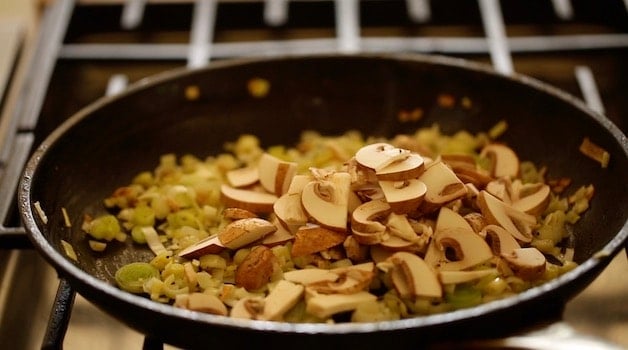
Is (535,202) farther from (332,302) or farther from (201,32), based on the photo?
(201,32)

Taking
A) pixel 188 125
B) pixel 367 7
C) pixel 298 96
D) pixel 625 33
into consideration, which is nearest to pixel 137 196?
pixel 188 125

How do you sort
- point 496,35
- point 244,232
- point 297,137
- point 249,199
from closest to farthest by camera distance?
1. point 244,232
2. point 249,199
3. point 297,137
4. point 496,35

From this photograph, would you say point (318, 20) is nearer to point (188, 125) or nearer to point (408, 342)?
point (188, 125)

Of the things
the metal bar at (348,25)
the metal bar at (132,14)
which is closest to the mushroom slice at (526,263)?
the metal bar at (348,25)

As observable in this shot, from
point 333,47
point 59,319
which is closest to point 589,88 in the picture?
point 333,47

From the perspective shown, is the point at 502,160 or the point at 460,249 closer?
the point at 460,249

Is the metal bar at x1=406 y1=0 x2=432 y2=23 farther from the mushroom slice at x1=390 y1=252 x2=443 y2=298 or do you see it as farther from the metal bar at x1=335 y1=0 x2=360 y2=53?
the mushroom slice at x1=390 y1=252 x2=443 y2=298

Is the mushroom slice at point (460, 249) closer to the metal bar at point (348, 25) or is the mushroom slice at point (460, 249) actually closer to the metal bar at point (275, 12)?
the metal bar at point (348, 25)
